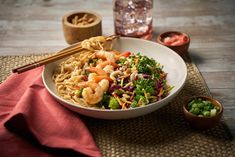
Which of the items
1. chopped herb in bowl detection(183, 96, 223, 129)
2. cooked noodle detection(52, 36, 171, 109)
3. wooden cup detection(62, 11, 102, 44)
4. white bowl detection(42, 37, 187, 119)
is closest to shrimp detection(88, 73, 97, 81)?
cooked noodle detection(52, 36, 171, 109)

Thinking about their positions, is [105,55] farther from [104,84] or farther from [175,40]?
[175,40]

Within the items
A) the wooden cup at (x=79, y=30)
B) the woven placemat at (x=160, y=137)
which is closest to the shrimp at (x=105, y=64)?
→ the woven placemat at (x=160, y=137)

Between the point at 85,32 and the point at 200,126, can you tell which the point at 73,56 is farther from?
the point at 200,126

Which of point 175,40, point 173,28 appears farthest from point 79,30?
point 173,28

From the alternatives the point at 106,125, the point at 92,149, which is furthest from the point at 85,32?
the point at 92,149

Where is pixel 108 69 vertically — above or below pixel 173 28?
above

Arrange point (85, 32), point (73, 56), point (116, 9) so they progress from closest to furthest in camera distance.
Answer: point (73, 56), point (85, 32), point (116, 9)
